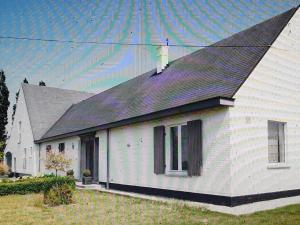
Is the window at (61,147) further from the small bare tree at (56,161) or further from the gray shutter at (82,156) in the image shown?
the gray shutter at (82,156)

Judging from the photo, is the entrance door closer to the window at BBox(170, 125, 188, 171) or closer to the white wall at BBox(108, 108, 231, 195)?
the white wall at BBox(108, 108, 231, 195)

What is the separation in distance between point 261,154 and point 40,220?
712 cm

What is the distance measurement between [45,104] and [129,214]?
25950 mm

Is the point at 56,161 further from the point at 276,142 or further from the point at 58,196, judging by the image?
the point at 276,142

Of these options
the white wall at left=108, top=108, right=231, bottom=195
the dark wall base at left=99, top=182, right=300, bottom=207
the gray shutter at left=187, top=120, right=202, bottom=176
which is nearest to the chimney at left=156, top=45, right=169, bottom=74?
the white wall at left=108, top=108, right=231, bottom=195

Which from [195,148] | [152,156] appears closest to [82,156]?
[152,156]

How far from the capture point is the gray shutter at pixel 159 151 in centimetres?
1364

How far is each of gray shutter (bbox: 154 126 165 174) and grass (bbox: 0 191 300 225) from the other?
159 centimetres

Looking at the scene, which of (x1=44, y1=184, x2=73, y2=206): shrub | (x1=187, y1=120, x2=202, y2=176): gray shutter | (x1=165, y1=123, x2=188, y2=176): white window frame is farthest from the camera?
(x1=165, y1=123, x2=188, y2=176): white window frame

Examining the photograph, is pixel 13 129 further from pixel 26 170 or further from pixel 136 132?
pixel 136 132

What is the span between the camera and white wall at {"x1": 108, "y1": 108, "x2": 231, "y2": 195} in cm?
1101

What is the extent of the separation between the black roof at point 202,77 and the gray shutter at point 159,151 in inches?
34.9

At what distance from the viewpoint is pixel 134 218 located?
30.8 feet

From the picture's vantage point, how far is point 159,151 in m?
13.7
